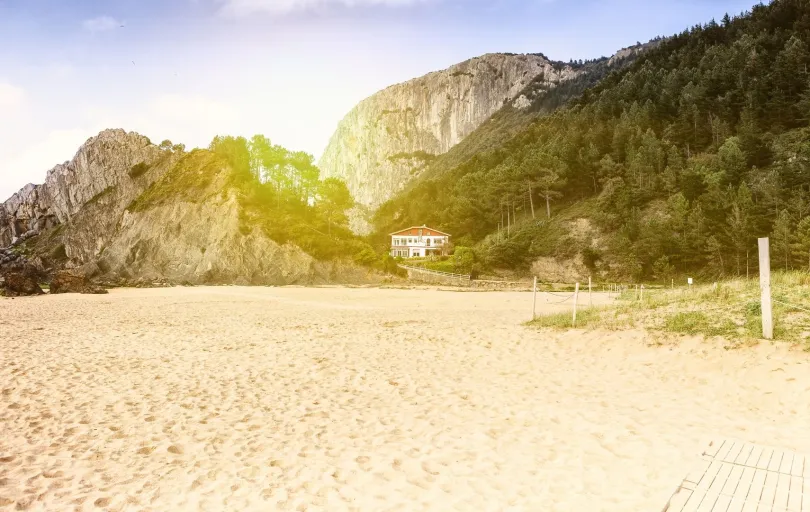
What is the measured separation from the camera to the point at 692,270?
163ft

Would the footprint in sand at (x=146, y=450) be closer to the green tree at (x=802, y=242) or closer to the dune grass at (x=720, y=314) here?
the dune grass at (x=720, y=314)

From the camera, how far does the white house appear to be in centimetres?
7219

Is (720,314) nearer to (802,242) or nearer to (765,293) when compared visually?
(765,293)

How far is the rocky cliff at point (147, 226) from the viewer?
46.6 m

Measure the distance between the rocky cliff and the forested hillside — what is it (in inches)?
1133

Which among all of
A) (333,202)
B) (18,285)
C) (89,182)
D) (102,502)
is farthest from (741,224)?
(89,182)

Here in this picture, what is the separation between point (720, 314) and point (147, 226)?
61.0 metres

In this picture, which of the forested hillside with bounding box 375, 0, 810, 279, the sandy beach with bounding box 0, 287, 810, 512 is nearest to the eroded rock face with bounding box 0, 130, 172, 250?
the forested hillside with bounding box 375, 0, 810, 279

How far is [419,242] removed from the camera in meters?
73.6

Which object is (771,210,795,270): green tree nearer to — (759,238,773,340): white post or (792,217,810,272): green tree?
(792,217,810,272): green tree

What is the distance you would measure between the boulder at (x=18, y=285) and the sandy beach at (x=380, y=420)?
23519mm

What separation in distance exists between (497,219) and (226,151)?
145 ft

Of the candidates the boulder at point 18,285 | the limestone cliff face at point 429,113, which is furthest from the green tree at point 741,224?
the limestone cliff face at point 429,113

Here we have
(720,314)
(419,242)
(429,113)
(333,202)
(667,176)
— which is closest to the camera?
(720,314)
